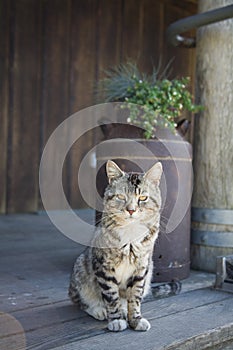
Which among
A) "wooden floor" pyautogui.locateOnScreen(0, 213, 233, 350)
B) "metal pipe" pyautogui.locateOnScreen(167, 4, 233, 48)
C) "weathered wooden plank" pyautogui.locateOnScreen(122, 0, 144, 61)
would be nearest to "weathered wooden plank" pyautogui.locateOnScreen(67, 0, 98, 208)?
"weathered wooden plank" pyautogui.locateOnScreen(122, 0, 144, 61)

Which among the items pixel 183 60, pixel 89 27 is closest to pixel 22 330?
pixel 89 27

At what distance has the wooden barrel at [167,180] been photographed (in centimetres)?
257

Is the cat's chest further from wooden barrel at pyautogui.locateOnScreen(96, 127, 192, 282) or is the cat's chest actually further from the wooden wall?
the wooden wall

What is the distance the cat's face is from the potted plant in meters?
0.57

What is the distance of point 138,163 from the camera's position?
2557 mm

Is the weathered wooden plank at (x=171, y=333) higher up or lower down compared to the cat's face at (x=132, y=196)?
lower down

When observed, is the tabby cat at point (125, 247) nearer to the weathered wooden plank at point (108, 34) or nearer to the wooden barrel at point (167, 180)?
the wooden barrel at point (167, 180)

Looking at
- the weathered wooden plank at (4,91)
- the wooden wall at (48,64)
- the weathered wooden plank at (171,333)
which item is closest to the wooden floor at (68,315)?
the weathered wooden plank at (171,333)

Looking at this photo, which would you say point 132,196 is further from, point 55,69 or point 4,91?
point 55,69

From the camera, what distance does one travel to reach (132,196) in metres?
1.88

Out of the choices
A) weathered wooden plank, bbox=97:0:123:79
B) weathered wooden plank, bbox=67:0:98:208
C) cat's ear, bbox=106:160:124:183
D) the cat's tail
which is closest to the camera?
cat's ear, bbox=106:160:124:183

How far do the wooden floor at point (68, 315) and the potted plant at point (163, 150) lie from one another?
0.18m

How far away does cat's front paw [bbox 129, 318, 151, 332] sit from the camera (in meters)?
1.84

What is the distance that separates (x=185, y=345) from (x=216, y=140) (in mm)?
1448
